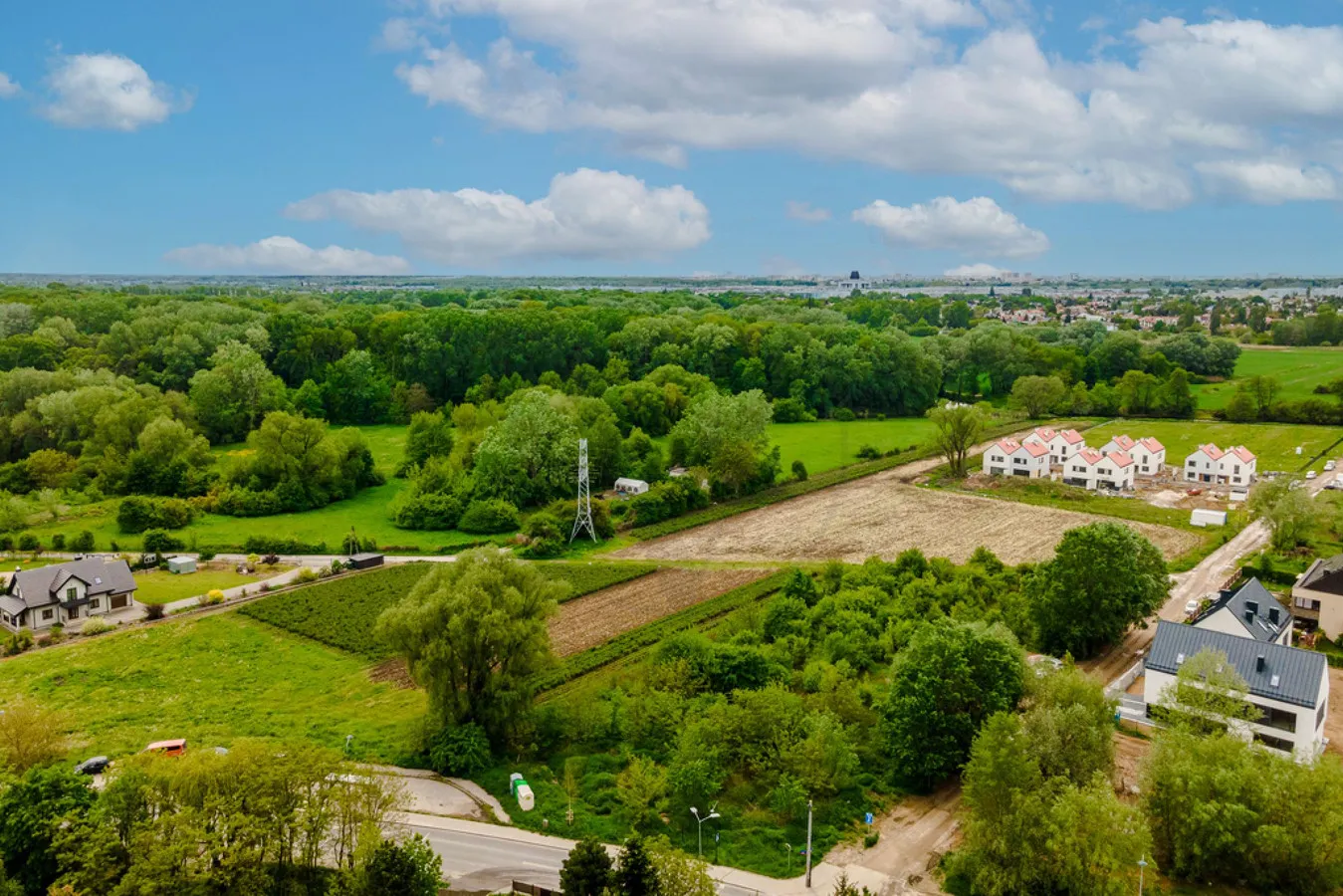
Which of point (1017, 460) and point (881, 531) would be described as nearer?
point (881, 531)

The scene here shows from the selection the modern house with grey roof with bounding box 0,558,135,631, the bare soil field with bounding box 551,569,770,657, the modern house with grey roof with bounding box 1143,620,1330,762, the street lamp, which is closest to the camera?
the street lamp

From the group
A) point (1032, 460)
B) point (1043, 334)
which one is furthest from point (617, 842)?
point (1043, 334)

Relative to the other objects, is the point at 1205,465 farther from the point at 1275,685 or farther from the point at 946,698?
the point at 946,698

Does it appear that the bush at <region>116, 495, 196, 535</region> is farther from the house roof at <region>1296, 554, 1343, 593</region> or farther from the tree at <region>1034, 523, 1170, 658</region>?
the house roof at <region>1296, 554, 1343, 593</region>

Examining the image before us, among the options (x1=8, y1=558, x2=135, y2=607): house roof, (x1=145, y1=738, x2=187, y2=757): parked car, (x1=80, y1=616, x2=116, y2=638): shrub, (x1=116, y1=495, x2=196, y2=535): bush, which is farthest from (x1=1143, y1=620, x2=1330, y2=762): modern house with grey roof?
(x1=116, y1=495, x2=196, y2=535): bush

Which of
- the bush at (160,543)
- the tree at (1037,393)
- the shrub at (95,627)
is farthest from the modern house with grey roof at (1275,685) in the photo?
the tree at (1037,393)

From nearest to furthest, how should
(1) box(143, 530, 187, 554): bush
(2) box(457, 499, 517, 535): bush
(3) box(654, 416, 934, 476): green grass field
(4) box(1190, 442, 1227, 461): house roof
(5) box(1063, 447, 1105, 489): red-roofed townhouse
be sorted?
(1) box(143, 530, 187, 554): bush < (2) box(457, 499, 517, 535): bush < (5) box(1063, 447, 1105, 489): red-roofed townhouse < (4) box(1190, 442, 1227, 461): house roof < (3) box(654, 416, 934, 476): green grass field

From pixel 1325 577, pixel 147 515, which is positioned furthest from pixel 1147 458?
pixel 147 515

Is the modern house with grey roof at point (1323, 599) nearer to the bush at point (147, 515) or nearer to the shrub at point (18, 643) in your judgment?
the shrub at point (18, 643)
